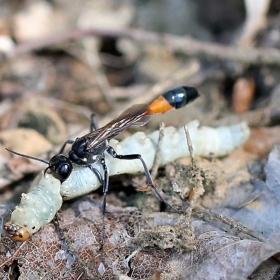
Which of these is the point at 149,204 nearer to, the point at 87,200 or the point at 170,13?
the point at 87,200

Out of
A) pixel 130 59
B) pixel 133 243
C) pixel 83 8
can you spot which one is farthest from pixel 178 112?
pixel 83 8

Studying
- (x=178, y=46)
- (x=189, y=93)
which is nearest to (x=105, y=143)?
(x=189, y=93)

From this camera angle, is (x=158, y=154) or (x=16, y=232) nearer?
(x=16, y=232)

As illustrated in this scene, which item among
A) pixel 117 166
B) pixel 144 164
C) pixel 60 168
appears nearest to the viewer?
pixel 60 168

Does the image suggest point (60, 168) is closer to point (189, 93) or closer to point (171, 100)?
point (171, 100)

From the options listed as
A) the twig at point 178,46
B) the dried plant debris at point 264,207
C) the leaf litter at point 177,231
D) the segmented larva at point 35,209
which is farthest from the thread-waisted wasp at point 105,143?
the twig at point 178,46

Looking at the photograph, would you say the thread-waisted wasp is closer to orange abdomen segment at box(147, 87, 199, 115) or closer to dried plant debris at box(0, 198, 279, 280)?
orange abdomen segment at box(147, 87, 199, 115)

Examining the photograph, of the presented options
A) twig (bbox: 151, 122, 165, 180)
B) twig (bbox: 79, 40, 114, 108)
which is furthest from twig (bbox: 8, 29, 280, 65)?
twig (bbox: 151, 122, 165, 180)

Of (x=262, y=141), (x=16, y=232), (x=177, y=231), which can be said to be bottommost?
(x=262, y=141)
